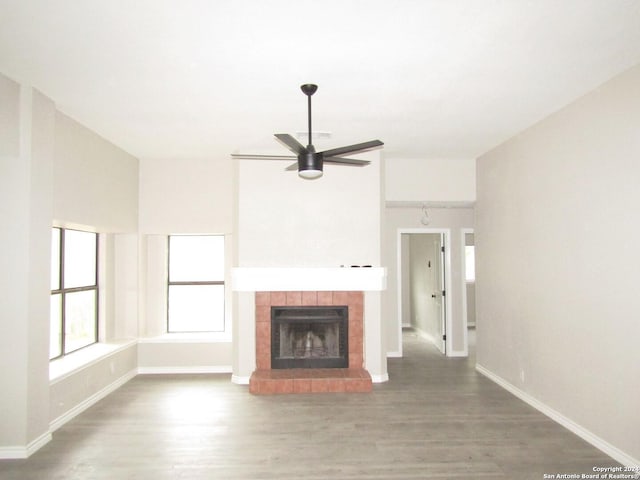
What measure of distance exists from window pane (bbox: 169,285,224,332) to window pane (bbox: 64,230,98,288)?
109 cm

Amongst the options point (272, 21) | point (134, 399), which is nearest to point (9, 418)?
point (134, 399)

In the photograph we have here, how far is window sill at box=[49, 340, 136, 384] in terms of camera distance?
3922 millimetres

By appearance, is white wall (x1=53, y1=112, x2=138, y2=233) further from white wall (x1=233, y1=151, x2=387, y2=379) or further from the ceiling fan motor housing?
the ceiling fan motor housing

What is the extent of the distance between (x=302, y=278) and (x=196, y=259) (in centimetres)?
181

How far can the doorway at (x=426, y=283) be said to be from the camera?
6594 mm

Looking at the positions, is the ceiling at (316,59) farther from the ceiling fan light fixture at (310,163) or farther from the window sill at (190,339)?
the window sill at (190,339)

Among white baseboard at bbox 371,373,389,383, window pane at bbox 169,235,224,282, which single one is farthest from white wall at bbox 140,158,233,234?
white baseboard at bbox 371,373,389,383

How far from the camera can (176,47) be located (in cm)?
270

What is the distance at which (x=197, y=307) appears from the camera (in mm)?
5883

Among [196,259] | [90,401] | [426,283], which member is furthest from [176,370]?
[426,283]

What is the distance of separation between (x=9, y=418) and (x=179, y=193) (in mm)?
3214

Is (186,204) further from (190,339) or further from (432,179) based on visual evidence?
(432,179)

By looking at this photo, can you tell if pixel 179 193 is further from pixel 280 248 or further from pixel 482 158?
pixel 482 158

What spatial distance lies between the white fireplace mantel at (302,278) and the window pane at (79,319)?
5.90 ft
